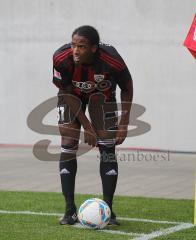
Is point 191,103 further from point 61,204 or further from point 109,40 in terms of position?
point 61,204

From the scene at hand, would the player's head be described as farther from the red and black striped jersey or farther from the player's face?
the red and black striped jersey

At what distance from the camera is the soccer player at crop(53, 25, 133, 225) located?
650 centimetres

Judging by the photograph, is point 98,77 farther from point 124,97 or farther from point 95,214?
point 95,214

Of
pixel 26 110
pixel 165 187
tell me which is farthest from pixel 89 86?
pixel 26 110

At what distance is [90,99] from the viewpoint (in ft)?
22.4

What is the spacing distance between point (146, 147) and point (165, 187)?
392 centimetres

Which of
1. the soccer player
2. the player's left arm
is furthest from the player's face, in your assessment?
the player's left arm

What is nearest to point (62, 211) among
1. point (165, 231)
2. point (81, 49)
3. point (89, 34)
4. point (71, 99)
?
point (71, 99)

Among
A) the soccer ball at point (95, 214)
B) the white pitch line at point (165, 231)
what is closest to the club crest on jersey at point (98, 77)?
the soccer ball at point (95, 214)

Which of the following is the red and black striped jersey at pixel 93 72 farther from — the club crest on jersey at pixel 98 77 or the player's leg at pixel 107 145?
the player's leg at pixel 107 145

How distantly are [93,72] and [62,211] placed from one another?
1659 mm

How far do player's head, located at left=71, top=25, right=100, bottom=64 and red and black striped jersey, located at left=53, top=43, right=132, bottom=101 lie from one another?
124mm

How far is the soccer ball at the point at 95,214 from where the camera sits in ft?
Result: 20.7

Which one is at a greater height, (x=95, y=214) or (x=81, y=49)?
(x=81, y=49)
